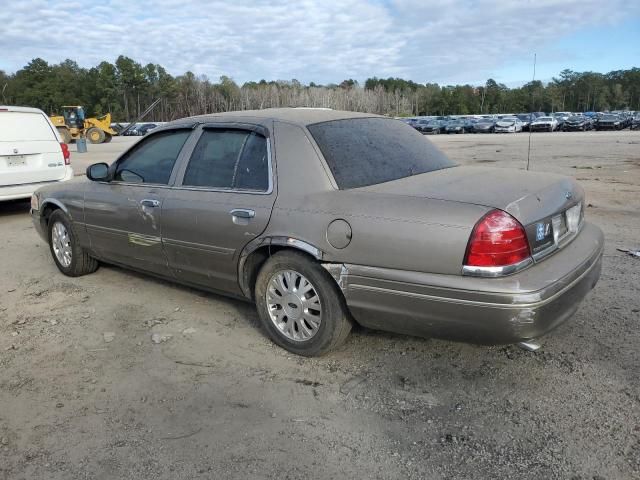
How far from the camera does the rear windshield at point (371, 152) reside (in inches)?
141

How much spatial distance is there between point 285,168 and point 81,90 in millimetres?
116521

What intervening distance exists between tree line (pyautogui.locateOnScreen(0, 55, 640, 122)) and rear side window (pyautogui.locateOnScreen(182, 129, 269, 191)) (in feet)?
284

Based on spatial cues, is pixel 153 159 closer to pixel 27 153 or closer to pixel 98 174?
pixel 98 174

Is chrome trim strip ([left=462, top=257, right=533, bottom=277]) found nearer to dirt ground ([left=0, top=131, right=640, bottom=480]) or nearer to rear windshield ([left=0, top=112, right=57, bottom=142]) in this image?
dirt ground ([left=0, top=131, right=640, bottom=480])

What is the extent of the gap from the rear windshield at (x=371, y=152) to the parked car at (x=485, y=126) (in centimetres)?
5285

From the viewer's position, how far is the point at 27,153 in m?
8.79

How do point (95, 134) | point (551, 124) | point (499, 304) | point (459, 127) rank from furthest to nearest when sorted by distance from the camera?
point (459, 127) < point (551, 124) < point (95, 134) < point (499, 304)

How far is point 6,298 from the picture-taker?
16.8 feet

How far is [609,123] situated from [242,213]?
2282 inches

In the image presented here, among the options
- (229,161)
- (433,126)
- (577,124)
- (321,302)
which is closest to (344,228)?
(321,302)

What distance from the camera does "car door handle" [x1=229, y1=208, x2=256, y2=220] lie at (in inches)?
147

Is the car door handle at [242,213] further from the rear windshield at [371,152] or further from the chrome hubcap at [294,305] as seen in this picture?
the rear windshield at [371,152]

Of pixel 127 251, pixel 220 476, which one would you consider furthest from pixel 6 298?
pixel 220 476

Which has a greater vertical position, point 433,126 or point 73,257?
point 433,126
